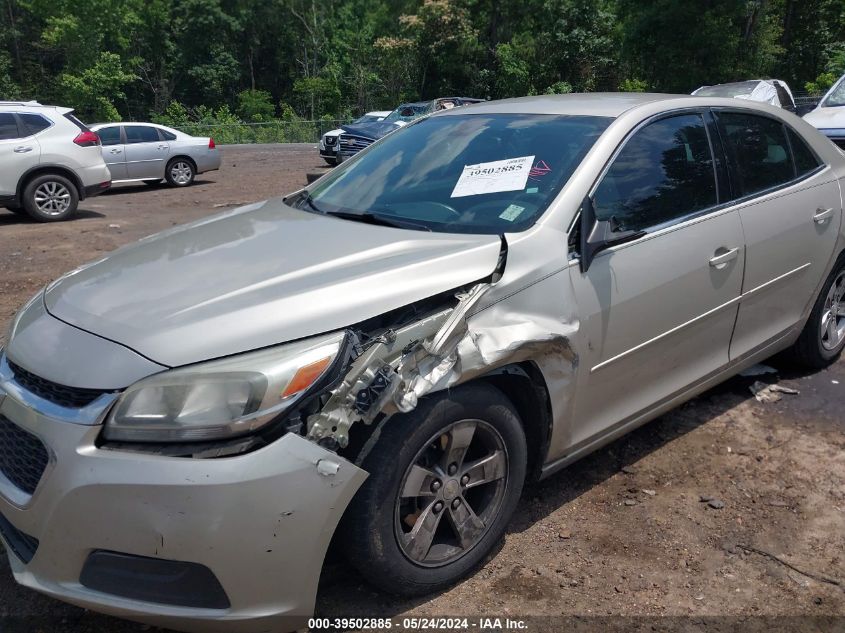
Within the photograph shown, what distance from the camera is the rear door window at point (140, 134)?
1569 centimetres

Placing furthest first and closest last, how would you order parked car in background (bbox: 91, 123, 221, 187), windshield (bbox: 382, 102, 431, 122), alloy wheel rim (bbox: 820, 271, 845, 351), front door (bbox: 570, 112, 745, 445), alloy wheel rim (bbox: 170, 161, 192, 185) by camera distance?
windshield (bbox: 382, 102, 431, 122) < alloy wheel rim (bbox: 170, 161, 192, 185) < parked car in background (bbox: 91, 123, 221, 187) < alloy wheel rim (bbox: 820, 271, 845, 351) < front door (bbox: 570, 112, 745, 445)

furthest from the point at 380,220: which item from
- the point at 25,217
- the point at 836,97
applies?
the point at 836,97

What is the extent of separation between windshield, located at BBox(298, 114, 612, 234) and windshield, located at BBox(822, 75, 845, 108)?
1045cm

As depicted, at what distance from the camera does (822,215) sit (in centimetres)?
423

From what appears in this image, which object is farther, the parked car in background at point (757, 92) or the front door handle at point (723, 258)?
the parked car in background at point (757, 92)

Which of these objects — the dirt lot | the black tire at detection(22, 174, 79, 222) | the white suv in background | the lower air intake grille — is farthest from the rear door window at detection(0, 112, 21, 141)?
the lower air intake grille

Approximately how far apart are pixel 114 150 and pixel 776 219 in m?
14.3

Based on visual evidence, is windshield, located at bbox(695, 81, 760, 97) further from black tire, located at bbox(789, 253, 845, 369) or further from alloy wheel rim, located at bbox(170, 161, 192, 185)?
black tire, located at bbox(789, 253, 845, 369)

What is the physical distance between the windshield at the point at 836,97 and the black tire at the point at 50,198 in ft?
38.8

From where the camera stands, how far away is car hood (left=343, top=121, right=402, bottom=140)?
18.7m

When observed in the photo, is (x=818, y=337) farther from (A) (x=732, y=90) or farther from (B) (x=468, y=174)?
(A) (x=732, y=90)

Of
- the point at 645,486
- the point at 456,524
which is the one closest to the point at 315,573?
the point at 456,524

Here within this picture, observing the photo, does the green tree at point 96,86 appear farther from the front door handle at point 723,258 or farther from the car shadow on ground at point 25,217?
the front door handle at point 723,258

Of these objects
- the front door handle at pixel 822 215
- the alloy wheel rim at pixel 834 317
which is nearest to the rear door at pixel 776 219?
the front door handle at pixel 822 215
